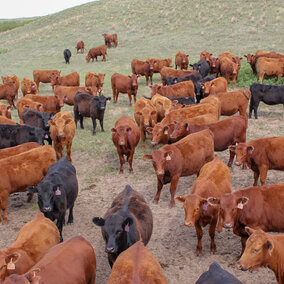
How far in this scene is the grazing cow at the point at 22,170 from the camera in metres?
7.28

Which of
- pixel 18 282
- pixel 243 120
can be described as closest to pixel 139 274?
pixel 18 282

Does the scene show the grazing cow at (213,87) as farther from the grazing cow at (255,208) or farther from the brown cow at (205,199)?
the grazing cow at (255,208)

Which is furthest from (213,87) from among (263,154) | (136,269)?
(136,269)

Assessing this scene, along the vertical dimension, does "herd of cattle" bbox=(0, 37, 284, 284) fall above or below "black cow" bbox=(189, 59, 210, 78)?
above

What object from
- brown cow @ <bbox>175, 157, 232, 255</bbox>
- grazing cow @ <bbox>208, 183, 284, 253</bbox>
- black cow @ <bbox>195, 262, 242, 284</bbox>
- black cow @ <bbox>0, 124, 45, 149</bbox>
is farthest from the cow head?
black cow @ <bbox>0, 124, 45, 149</bbox>

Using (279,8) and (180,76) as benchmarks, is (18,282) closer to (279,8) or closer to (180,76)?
(180,76)

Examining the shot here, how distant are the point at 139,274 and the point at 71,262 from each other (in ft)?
3.16

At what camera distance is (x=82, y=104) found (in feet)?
42.9

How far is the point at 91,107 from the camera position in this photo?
504 inches

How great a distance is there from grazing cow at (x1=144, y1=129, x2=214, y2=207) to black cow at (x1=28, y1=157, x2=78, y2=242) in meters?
1.69

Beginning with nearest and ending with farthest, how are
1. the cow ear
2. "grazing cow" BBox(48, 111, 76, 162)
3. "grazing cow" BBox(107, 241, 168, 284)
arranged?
1. "grazing cow" BBox(107, 241, 168, 284)
2. the cow ear
3. "grazing cow" BBox(48, 111, 76, 162)

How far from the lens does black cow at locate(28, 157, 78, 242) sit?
626 cm

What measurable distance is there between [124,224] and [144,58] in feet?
76.4

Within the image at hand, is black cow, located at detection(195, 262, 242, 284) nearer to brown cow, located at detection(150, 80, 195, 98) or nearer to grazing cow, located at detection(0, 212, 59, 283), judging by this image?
grazing cow, located at detection(0, 212, 59, 283)
